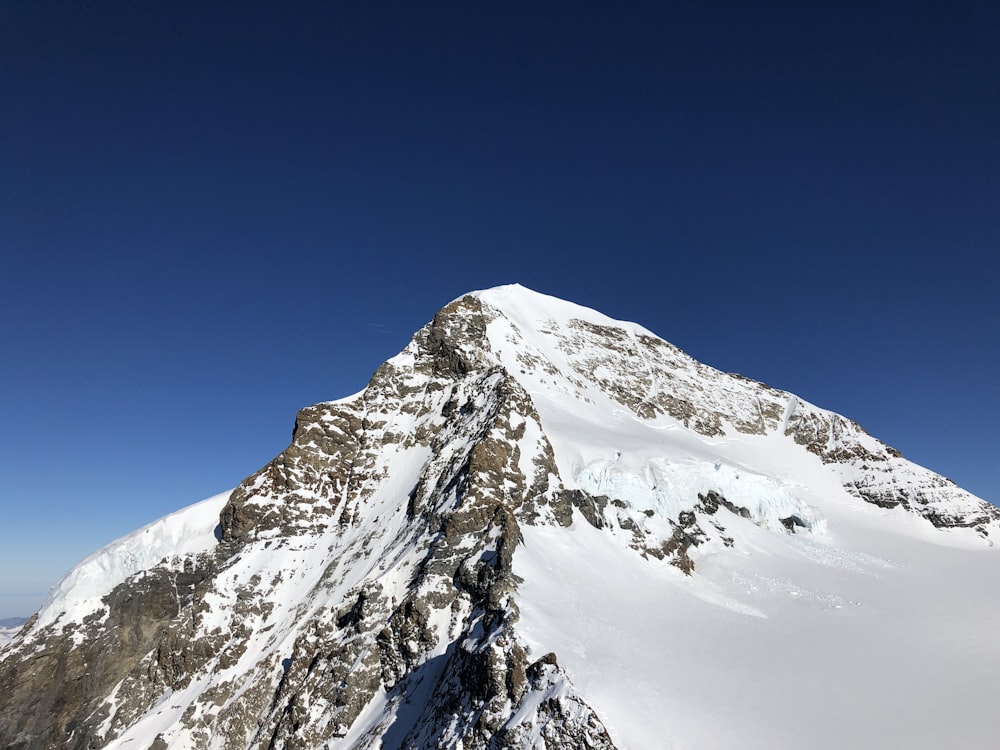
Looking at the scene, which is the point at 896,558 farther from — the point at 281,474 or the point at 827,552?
the point at 281,474

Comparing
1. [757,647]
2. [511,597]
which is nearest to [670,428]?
[757,647]

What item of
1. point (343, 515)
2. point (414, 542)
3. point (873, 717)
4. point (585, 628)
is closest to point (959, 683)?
point (873, 717)

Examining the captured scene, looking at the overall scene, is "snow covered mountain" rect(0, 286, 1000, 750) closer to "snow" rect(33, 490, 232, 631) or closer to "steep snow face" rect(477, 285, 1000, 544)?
"snow" rect(33, 490, 232, 631)

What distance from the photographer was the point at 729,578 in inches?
1924

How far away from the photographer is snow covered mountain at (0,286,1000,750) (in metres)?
26.7

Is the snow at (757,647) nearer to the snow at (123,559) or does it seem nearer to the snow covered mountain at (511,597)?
the snow covered mountain at (511,597)

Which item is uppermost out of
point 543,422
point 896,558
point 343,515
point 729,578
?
point 896,558

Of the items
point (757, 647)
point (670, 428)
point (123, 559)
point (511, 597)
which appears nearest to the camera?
point (511, 597)

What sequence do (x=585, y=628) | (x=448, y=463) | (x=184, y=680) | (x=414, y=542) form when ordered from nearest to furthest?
1. (x=585, y=628)
2. (x=414, y=542)
3. (x=184, y=680)
4. (x=448, y=463)

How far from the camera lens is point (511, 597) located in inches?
1170

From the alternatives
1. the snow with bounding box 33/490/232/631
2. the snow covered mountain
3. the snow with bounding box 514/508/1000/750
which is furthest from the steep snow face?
the snow with bounding box 33/490/232/631

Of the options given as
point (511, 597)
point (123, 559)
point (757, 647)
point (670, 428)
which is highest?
point (670, 428)

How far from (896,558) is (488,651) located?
59.3 metres

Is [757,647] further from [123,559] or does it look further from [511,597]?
[123,559]
